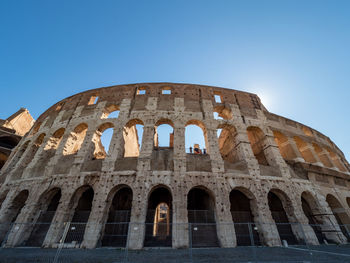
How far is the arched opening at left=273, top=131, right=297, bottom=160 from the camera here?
43.7 feet

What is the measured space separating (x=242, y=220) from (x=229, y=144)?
648 cm

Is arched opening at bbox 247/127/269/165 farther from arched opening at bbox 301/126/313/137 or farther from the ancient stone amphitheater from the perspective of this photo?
arched opening at bbox 301/126/313/137

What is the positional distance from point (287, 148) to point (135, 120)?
1382 cm

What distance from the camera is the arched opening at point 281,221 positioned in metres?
9.63

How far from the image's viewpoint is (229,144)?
47.7 ft

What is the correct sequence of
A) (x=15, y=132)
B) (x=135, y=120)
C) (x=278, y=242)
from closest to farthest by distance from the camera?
(x=278, y=242) < (x=135, y=120) < (x=15, y=132)

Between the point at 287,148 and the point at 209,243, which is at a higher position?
the point at 287,148

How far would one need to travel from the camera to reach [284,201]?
10273mm

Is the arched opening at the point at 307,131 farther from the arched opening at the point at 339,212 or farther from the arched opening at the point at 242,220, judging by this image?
the arched opening at the point at 242,220

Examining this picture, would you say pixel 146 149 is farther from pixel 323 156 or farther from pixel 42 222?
pixel 323 156

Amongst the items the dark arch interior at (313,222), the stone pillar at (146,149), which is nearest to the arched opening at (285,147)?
the dark arch interior at (313,222)

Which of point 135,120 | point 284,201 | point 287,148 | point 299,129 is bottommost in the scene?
point 284,201

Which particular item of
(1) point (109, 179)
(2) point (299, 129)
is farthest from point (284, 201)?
(1) point (109, 179)

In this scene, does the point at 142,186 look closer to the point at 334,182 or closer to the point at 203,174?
the point at 203,174
